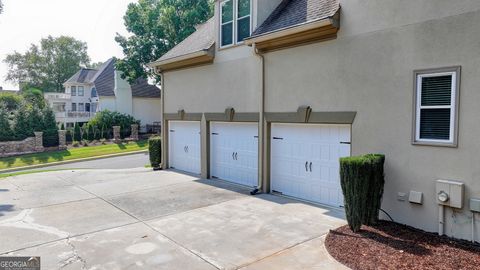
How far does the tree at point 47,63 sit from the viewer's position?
60.0 m

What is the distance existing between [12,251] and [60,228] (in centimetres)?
122

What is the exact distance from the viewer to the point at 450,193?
19.5ft

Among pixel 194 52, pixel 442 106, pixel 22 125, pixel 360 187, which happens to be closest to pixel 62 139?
pixel 22 125

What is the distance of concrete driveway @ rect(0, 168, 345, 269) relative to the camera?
5.39 m

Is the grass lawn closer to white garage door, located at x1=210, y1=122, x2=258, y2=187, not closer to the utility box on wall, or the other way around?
white garage door, located at x1=210, y1=122, x2=258, y2=187

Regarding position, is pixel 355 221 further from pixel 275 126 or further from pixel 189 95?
pixel 189 95

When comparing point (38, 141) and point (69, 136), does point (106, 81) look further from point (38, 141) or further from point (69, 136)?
point (38, 141)

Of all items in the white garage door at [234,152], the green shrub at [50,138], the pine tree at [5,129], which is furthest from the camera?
the green shrub at [50,138]

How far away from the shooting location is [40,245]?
607cm

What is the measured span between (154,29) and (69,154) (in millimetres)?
14742

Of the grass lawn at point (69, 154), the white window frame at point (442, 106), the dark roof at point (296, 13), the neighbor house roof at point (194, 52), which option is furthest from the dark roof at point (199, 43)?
the grass lawn at point (69, 154)

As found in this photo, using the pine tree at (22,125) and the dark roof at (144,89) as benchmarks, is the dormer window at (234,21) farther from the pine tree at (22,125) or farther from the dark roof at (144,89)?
the dark roof at (144,89)

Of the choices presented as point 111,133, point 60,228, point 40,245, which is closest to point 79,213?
point 60,228

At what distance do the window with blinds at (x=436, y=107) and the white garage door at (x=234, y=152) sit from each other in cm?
530
